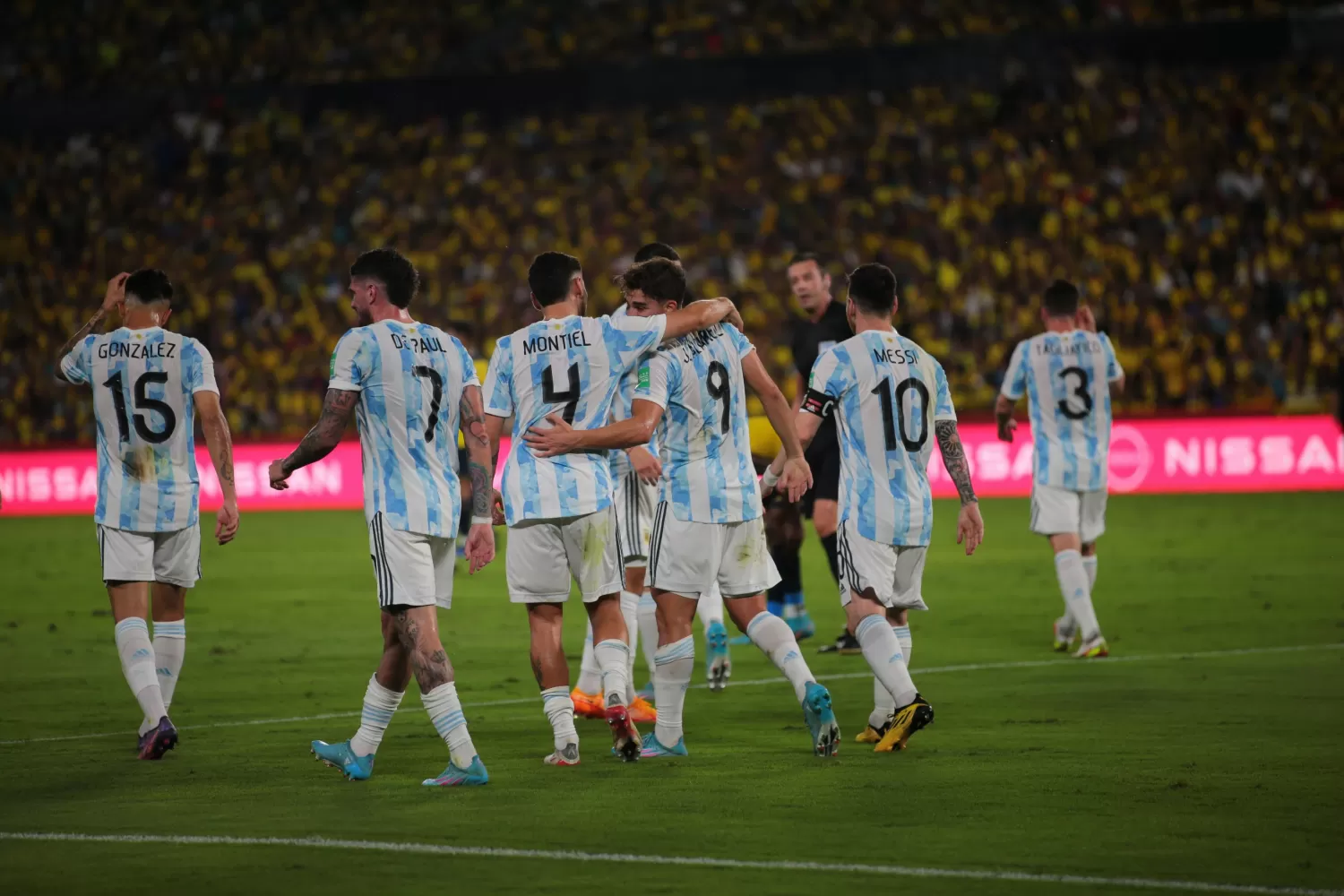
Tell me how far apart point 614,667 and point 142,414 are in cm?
236

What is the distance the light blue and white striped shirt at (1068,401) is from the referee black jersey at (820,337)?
1.07 m

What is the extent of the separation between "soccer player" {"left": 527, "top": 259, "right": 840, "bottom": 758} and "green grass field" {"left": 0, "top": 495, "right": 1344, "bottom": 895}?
0.34m

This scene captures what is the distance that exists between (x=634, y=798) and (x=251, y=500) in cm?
1644

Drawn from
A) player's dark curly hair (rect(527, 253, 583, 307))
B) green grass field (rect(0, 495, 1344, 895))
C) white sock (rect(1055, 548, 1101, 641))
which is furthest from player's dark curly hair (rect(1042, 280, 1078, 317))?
player's dark curly hair (rect(527, 253, 583, 307))

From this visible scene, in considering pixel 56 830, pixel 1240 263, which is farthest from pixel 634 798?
pixel 1240 263

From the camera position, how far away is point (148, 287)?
310 inches

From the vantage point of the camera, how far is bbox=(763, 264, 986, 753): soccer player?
773 centimetres

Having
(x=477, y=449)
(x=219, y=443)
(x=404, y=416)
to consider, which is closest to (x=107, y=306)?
(x=219, y=443)

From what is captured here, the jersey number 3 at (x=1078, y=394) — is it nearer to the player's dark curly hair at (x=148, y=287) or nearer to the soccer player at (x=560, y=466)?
the soccer player at (x=560, y=466)

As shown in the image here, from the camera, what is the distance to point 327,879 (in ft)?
17.8

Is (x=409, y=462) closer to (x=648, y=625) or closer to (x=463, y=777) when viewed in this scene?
(x=463, y=777)

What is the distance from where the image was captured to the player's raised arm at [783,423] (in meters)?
7.47

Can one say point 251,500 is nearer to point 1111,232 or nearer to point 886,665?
point 1111,232

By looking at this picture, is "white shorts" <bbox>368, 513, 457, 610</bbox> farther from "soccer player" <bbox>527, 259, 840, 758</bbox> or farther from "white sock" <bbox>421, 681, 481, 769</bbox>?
"soccer player" <bbox>527, 259, 840, 758</bbox>
